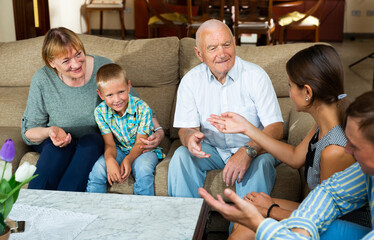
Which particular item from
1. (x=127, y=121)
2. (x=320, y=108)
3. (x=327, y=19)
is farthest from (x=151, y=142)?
(x=327, y=19)

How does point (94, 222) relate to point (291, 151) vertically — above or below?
below

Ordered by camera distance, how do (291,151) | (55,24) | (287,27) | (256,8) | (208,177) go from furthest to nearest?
(55,24) < (287,27) < (256,8) < (208,177) < (291,151)

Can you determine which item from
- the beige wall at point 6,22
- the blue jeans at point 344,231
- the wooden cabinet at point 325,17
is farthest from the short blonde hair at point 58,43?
the wooden cabinet at point 325,17

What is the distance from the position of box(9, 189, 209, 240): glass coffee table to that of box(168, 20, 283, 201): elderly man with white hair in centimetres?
36

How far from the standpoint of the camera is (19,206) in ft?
5.70

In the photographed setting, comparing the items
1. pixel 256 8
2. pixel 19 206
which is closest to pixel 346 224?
pixel 19 206

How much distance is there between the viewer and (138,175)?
7.17 ft

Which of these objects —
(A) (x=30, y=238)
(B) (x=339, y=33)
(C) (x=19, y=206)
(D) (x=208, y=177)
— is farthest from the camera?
(B) (x=339, y=33)

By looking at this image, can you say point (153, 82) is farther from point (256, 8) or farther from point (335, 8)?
point (335, 8)

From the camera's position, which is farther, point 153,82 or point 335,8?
point 335,8

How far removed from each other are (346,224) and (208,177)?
2.81 ft

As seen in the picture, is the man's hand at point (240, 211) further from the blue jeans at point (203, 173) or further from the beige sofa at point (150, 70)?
the beige sofa at point (150, 70)

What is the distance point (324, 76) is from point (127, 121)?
1.02 m

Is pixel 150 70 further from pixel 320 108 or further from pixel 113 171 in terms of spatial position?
pixel 320 108
